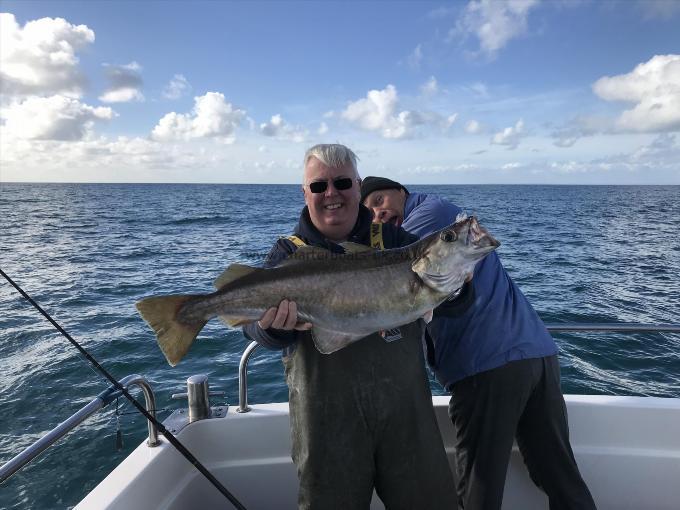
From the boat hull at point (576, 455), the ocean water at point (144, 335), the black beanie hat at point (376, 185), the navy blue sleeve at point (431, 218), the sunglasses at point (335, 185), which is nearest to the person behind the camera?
the sunglasses at point (335, 185)

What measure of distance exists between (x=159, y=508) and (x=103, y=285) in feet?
55.5

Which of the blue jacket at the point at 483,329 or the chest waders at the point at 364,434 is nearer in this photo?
the chest waders at the point at 364,434

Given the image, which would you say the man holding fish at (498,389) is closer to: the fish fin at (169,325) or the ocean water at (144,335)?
the fish fin at (169,325)

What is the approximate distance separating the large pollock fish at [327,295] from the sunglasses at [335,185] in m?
0.42

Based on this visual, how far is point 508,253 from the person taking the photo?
26922 millimetres

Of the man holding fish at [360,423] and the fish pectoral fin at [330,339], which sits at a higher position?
the fish pectoral fin at [330,339]

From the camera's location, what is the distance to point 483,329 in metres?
3.83

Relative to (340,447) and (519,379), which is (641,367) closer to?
(519,379)

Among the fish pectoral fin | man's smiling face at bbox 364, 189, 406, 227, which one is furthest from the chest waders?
man's smiling face at bbox 364, 189, 406, 227

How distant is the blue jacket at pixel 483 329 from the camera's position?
3.80m

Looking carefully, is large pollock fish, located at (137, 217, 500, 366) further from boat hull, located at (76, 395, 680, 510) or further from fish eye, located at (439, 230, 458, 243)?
boat hull, located at (76, 395, 680, 510)

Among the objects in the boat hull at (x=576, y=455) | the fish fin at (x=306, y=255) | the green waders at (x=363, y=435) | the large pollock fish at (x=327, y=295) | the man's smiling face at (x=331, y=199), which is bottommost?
the boat hull at (x=576, y=455)

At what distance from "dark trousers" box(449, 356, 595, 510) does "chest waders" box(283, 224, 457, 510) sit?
765 millimetres

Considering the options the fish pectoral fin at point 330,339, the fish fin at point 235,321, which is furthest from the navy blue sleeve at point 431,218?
the fish fin at point 235,321
